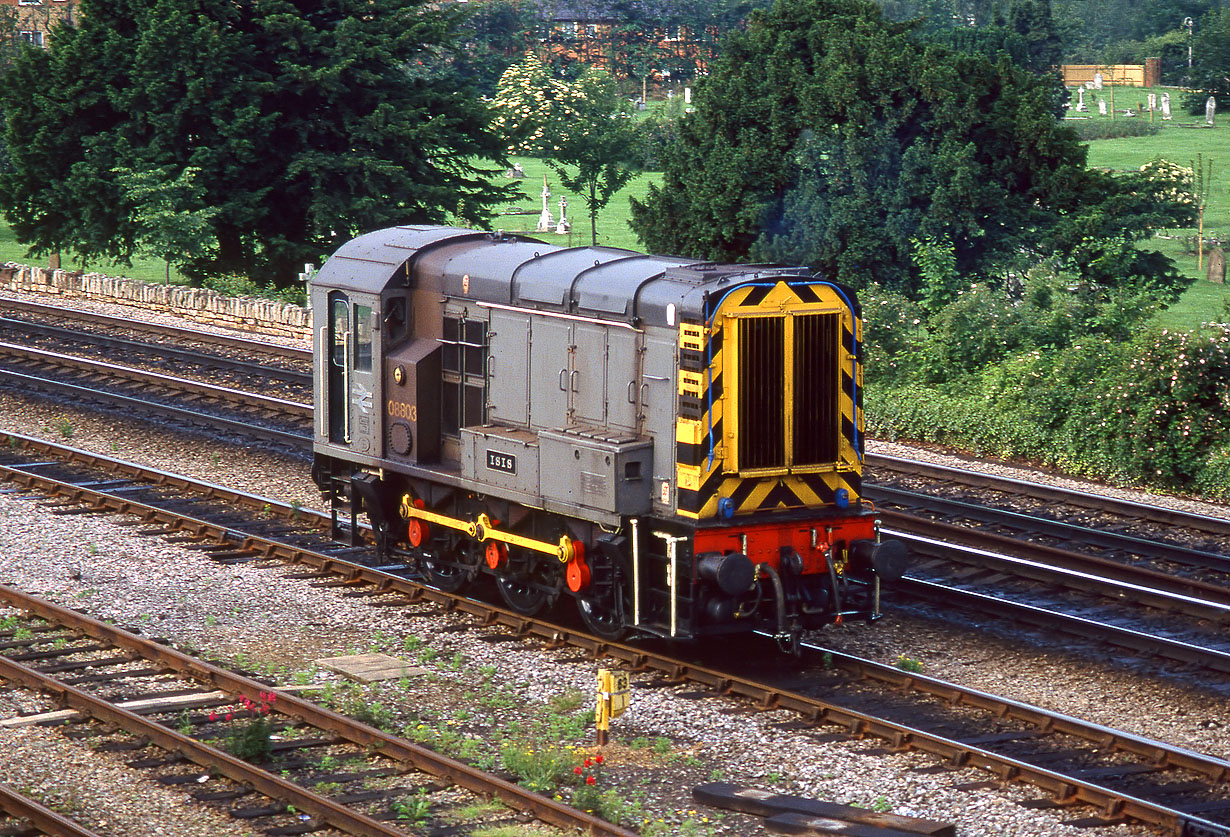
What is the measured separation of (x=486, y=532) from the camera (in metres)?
13.6

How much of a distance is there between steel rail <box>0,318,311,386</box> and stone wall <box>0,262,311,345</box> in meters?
2.57

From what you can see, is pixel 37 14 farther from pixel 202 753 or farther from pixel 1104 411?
pixel 202 753

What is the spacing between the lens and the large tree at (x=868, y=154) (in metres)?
30.0

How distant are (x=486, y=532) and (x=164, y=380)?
13026mm

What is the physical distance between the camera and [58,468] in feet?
66.0

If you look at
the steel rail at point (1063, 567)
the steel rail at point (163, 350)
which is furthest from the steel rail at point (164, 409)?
the steel rail at point (1063, 567)

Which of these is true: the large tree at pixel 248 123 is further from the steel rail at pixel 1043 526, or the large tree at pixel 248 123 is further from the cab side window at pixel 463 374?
the cab side window at pixel 463 374

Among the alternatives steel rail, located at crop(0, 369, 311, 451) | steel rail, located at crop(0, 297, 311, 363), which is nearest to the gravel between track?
steel rail, located at crop(0, 369, 311, 451)

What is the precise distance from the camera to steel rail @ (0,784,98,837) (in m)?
8.97

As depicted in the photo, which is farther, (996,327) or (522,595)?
(996,327)

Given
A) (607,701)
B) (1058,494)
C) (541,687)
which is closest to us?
(607,701)

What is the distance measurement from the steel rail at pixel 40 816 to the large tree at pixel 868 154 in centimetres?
2132

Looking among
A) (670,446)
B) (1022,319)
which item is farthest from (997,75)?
(670,446)

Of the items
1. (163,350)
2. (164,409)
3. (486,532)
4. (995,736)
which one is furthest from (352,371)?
(163,350)
